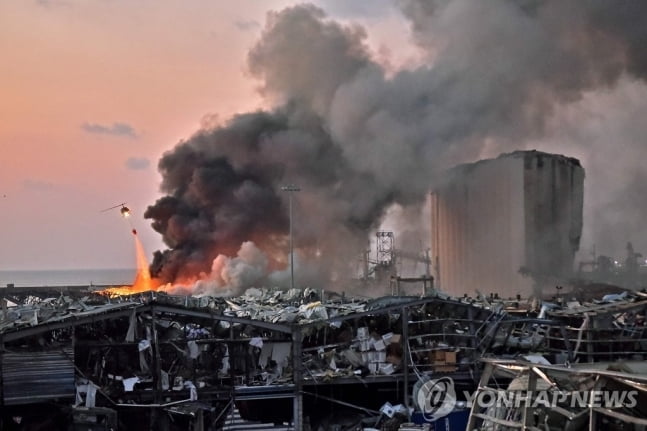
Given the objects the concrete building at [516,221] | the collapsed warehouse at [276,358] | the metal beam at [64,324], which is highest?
the concrete building at [516,221]

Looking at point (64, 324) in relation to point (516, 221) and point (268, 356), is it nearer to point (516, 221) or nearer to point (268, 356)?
point (268, 356)

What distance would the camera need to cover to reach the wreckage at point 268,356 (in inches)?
595

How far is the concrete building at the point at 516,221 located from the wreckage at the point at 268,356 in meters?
19.9

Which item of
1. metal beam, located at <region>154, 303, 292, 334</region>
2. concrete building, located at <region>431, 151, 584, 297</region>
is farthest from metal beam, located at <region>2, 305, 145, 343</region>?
concrete building, located at <region>431, 151, 584, 297</region>

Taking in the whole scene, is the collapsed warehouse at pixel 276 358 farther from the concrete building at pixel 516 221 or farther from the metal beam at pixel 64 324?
the concrete building at pixel 516 221

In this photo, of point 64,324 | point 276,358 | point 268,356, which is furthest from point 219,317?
point 64,324

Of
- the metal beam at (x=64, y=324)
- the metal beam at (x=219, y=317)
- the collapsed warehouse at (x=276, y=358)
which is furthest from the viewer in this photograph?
the metal beam at (x=219, y=317)

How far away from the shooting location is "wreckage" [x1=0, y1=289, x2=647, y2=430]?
49.5ft

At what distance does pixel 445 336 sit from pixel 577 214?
26.7 m

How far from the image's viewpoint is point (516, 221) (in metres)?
40.4

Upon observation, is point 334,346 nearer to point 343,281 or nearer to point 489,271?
point 489,271

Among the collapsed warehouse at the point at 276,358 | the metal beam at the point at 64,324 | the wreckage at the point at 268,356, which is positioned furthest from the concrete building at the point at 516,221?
the metal beam at the point at 64,324

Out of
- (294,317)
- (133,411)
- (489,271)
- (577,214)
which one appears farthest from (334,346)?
(577,214)

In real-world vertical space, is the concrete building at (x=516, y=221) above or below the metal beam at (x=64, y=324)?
above
